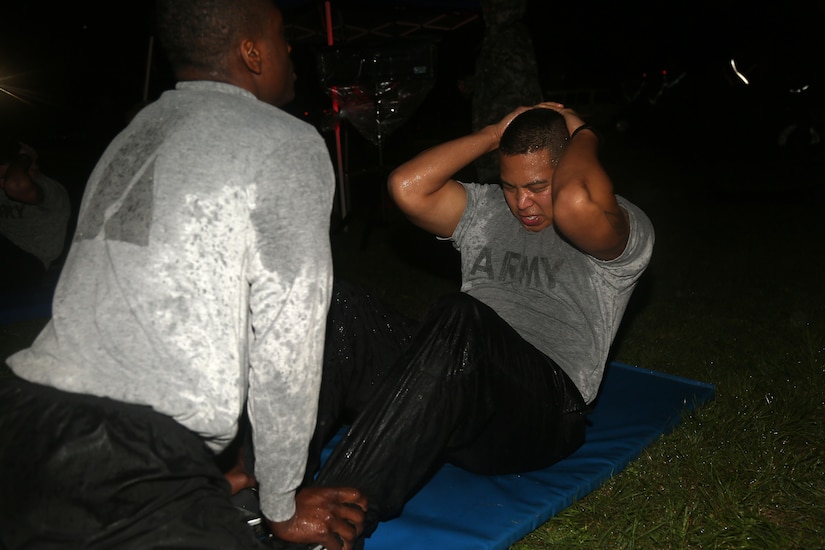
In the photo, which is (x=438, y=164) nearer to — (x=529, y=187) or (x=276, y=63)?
(x=529, y=187)

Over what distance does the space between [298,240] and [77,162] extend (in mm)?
14390

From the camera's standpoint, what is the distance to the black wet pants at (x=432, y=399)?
2346 millimetres

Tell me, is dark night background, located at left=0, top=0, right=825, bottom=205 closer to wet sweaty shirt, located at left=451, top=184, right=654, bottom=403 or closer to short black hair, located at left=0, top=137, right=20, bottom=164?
short black hair, located at left=0, top=137, right=20, bottom=164

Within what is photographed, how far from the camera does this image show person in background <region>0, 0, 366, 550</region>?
5.01 feet

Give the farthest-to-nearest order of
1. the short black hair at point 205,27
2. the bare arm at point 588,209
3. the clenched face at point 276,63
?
the bare arm at point 588,209
the clenched face at point 276,63
the short black hair at point 205,27

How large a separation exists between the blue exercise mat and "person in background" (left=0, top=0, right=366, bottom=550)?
2.95 ft

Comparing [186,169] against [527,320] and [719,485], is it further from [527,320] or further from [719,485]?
[719,485]

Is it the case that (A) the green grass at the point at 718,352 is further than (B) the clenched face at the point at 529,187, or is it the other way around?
(B) the clenched face at the point at 529,187

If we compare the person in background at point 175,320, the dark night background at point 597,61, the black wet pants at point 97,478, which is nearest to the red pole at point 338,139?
the dark night background at point 597,61

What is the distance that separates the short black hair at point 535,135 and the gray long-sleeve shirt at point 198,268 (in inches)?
49.9

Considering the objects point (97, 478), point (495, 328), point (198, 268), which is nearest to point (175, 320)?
point (198, 268)

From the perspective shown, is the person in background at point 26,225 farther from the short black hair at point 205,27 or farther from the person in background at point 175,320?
the short black hair at point 205,27

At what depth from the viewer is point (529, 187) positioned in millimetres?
2811

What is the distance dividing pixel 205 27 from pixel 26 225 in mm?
4860
